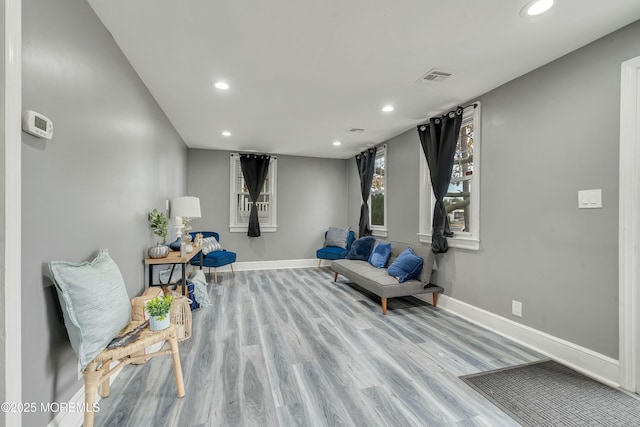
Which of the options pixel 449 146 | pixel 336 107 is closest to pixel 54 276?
pixel 336 107

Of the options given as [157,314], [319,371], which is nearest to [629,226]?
[319,371]

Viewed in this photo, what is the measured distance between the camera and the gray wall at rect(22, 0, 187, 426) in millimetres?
1188

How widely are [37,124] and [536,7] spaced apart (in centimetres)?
275

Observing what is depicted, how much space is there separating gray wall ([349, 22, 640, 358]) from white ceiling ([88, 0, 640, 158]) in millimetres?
230

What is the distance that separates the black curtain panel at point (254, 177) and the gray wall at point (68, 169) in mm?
3091

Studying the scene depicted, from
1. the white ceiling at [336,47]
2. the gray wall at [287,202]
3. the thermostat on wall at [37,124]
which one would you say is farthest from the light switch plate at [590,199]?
the gray wall at [287,202]

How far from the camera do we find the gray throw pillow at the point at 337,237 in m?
5.60

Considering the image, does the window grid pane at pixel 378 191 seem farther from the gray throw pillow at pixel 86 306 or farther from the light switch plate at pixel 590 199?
the gray throw pillow at pixel 86 306

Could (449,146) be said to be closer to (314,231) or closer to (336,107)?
(336,107)

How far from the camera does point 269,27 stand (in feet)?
6.18

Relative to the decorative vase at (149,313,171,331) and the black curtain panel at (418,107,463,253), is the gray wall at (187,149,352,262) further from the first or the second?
the decorative vase at (149,313,171,331)

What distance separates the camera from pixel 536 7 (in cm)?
167

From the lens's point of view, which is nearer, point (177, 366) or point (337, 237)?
point (177, 366)

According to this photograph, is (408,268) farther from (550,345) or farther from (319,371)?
(319,371)
